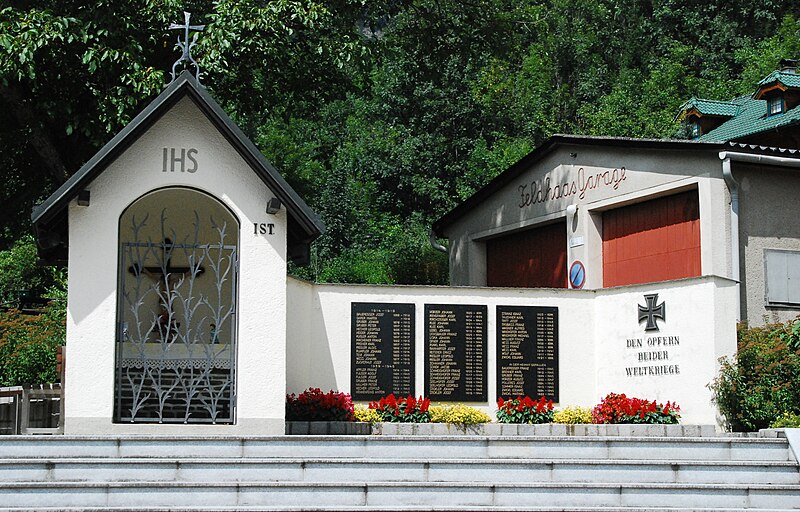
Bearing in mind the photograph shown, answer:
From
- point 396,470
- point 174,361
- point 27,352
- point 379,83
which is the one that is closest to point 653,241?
point 174,361

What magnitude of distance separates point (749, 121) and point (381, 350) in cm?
1445

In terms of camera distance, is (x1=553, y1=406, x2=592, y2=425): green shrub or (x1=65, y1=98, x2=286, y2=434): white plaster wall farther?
(x1=553, y1=406, x2=592, y2=425): green shrub

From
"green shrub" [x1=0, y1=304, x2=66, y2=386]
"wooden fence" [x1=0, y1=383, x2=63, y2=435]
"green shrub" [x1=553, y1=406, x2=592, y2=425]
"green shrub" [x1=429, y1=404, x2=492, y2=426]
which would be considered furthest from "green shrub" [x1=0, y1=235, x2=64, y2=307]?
"green shrub" [x1=553, y1=406, x2=592, y2=425]

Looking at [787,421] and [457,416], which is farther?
[457,416]

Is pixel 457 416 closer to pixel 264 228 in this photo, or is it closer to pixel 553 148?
pixel 264 228

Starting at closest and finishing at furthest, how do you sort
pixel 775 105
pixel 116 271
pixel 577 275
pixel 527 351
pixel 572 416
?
pixel 116 271 → pixel 572 416 → pixel 527 351 → pixel 577 275 → pixel 775 105

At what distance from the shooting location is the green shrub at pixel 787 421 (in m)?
13.8

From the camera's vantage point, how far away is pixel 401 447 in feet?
39.1

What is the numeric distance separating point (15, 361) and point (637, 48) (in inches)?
1453

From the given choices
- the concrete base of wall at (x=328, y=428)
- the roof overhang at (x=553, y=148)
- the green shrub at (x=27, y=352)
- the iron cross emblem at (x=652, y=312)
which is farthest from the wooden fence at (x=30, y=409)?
the roof overhang at (x=553, y=148)

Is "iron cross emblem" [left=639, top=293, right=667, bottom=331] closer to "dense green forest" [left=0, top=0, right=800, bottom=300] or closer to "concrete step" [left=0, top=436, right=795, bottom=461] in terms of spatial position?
"concrete step" [left=0, top=436, right=795, bottom=461]

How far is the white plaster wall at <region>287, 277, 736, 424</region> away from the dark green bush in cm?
21

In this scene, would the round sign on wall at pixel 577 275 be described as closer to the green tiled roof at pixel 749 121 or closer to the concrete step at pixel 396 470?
the green tiled roof at pixel 749 121

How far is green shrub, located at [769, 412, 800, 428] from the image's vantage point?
13.8 metres
